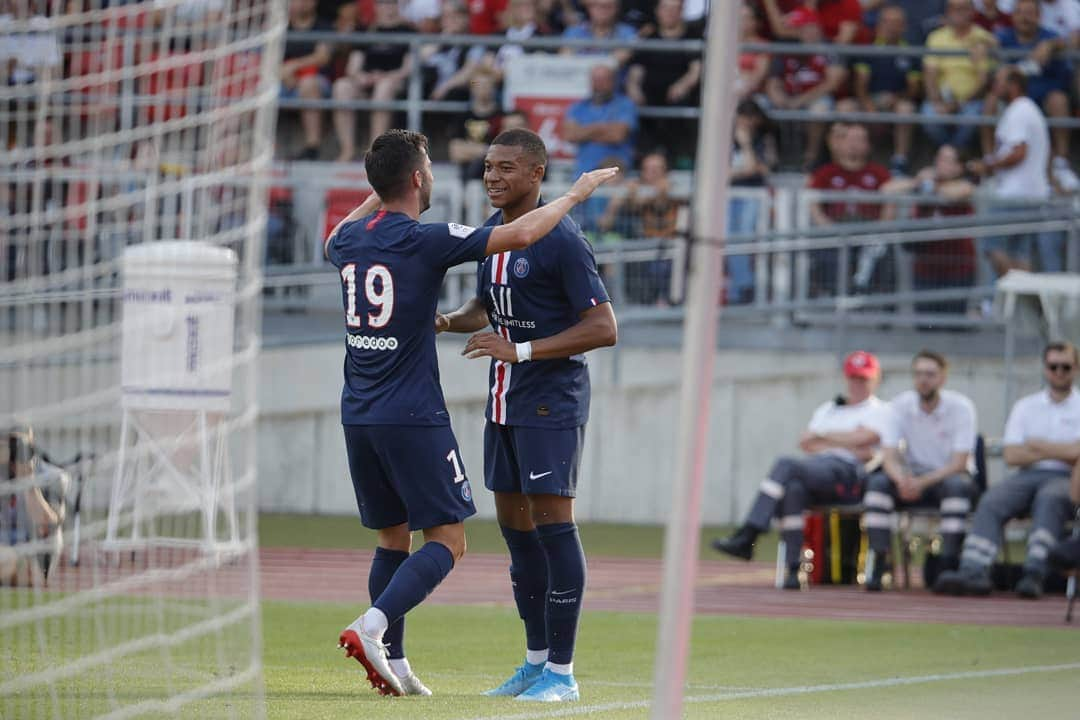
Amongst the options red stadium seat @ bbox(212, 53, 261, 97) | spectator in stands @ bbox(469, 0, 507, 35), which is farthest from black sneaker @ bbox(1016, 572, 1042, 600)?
spectator in stands @ bbox(469, 0, 507, 35)

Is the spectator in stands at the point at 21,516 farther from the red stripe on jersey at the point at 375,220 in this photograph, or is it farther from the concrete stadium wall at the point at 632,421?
the concrete stadium wall at the point at 632,421

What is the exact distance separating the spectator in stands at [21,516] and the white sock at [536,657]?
3.75 m

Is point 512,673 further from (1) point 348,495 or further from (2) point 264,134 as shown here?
(1) point 348,495

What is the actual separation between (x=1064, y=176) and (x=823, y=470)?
701 cm

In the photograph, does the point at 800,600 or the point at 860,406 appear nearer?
the point at 800,600

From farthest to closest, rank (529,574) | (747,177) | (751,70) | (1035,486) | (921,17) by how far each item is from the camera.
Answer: (921,17)
(751,70)
(747,177)
(1035,486)
(529,574)

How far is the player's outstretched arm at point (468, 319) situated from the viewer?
8.16 meters

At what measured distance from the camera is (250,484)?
5.84m

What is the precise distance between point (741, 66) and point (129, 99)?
11844mm

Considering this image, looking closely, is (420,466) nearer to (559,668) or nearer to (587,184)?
(559,668)

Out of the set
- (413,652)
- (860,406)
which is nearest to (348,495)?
(860,406)

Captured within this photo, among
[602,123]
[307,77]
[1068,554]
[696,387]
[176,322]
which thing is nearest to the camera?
[696,387]

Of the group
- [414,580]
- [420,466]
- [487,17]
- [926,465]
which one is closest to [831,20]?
[487,17]

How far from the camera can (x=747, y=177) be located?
1880 cm
